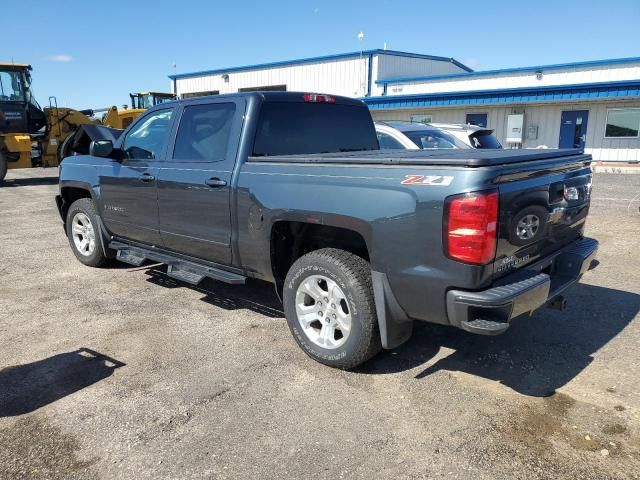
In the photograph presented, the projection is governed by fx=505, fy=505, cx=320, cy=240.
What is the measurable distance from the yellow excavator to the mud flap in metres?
15.9

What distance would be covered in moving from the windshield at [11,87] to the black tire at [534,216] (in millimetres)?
18469

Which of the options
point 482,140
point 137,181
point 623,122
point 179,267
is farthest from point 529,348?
point 623,122

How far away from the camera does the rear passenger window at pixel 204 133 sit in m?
4.31

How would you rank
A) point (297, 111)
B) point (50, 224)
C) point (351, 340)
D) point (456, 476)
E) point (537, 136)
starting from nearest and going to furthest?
point (456, 476) < point (351, 340) < point (297, 111) < point (50, 224) < point (537, 136)

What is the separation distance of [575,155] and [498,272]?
4.86 ft

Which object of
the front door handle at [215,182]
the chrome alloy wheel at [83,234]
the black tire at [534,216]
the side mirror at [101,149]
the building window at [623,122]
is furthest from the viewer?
the building window at [623,122]

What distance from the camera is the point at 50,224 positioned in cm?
935

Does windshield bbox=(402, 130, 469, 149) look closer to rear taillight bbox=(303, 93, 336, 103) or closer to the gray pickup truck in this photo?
the gray pickup truck

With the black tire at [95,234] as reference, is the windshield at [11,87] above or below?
above

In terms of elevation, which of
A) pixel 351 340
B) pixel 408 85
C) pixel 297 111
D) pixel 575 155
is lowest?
pixel 351 340

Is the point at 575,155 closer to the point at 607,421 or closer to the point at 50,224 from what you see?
the point at 607,421

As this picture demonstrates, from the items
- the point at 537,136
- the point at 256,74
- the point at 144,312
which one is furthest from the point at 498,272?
the point at 256,74

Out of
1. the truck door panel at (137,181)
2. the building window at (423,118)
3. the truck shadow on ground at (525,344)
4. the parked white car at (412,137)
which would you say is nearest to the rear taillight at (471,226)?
the truck shadow on ground at (525,344)

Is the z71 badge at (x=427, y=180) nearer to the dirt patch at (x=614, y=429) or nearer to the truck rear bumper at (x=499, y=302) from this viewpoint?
the truck rear bumper at (x=499, y=302)
